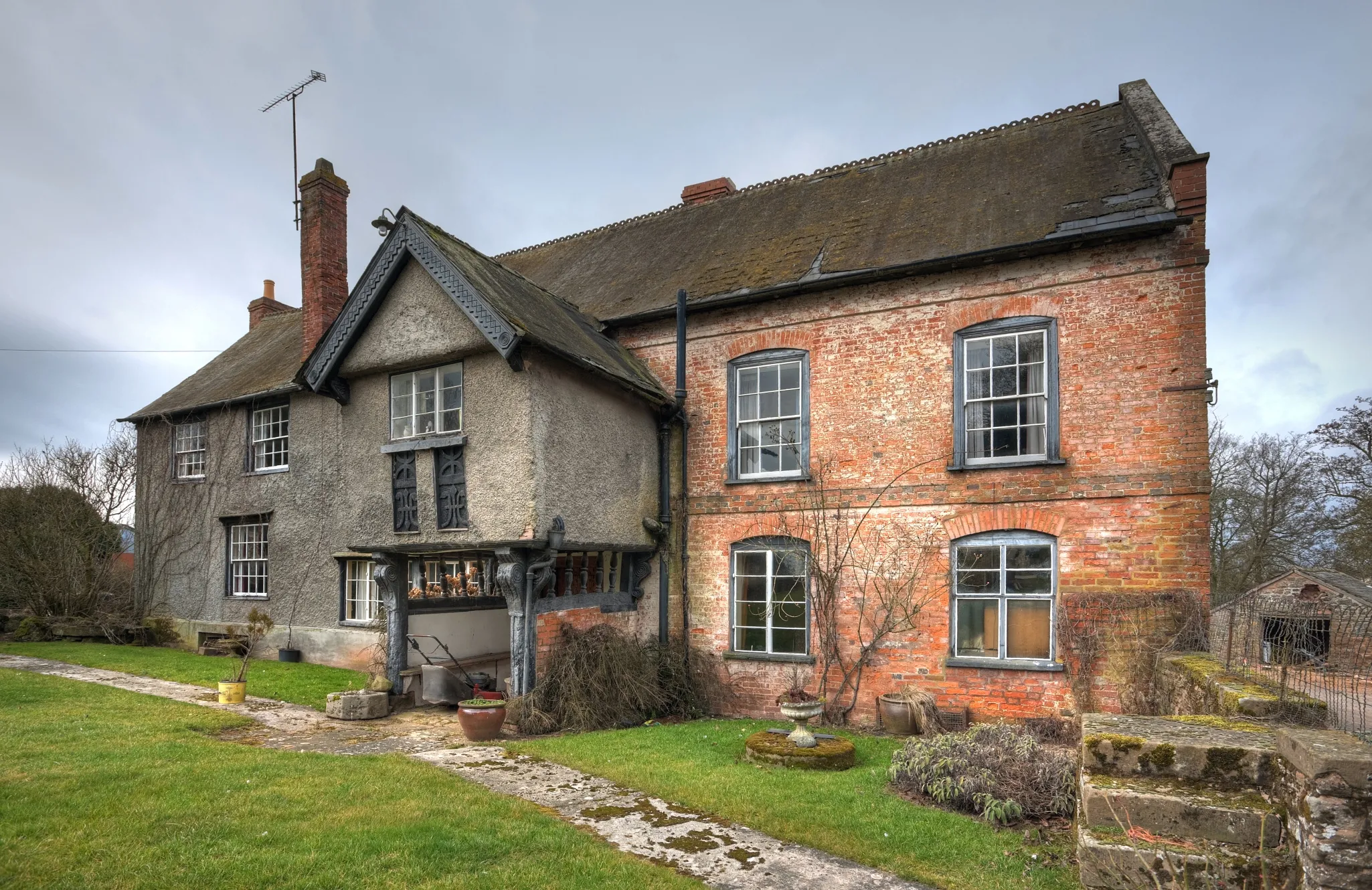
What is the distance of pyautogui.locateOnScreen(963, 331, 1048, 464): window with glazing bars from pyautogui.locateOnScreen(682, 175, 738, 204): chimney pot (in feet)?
26.3

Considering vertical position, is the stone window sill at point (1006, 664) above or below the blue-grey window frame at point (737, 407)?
below

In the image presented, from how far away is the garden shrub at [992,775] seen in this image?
6586 mm

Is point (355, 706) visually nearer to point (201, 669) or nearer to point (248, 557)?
point (201, 669)

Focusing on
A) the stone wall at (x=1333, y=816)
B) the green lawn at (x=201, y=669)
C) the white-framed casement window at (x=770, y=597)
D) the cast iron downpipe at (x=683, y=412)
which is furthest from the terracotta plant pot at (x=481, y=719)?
the stone wall at (x=1333, y=816)

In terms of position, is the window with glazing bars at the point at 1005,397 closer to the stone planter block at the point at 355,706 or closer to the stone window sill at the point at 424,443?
the stone window sill at the point at 424,443

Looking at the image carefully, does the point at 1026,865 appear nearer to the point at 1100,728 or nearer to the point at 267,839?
the point at 1100,728

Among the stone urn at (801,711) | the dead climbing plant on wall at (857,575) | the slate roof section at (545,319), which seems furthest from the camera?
the dead climbing plant on wall at (857,575)

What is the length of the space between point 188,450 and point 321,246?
7232mm

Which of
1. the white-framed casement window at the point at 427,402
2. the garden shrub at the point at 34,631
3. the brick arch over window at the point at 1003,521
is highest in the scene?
the white-framed casement window at the point at 427,402

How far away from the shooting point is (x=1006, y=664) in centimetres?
1019

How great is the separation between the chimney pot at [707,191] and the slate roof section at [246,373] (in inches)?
369

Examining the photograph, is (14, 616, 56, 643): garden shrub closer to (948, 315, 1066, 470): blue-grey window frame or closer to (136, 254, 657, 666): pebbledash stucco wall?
(136, 254, 657, 666): pebbledash stucco wall

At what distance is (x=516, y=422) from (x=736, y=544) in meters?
4.11

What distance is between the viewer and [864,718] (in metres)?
11.0
